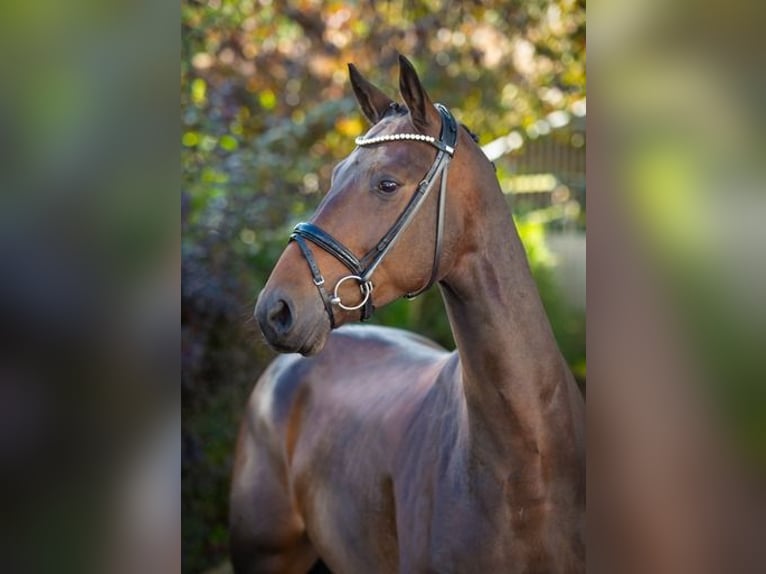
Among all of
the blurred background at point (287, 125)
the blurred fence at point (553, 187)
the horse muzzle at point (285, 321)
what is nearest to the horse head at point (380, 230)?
the horse muzzle at point (285, 321)

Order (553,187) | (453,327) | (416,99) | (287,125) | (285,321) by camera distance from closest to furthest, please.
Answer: (285,321), (416,99), (453,327), (287,125), (553,187)

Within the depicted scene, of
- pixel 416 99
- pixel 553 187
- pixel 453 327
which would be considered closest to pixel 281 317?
pixel 453 327

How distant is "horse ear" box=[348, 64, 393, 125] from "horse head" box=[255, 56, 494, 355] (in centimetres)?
5

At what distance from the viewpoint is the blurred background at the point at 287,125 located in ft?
17.0

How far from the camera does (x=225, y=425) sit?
17.8 feet

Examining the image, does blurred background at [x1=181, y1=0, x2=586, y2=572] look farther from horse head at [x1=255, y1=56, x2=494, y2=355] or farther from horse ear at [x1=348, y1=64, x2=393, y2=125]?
horse head at [x1=255, y1=56, x2=494, y2=355]

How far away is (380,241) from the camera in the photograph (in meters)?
2.08

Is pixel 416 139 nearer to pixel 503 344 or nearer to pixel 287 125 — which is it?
pixel 503 344

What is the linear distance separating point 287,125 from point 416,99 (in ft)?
13.8

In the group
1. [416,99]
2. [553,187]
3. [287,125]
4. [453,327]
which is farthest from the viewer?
[553,187]

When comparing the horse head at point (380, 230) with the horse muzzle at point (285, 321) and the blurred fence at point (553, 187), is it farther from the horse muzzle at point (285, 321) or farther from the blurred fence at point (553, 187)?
the blurred fence at point (553, 187)
